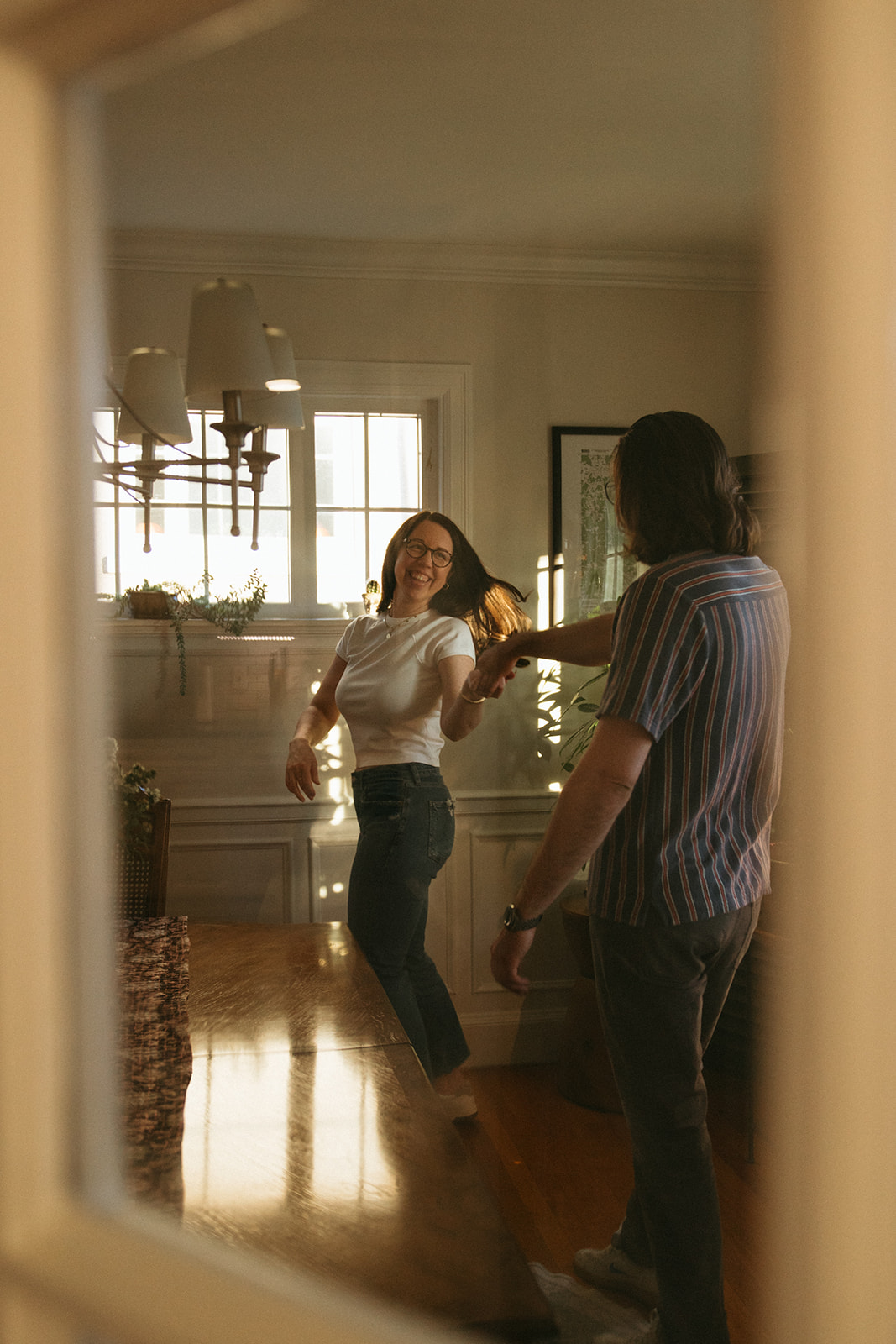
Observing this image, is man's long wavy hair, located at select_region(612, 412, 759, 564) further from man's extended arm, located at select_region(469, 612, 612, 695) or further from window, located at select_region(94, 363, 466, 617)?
window, located at select_region(94, 363, 466, 617)

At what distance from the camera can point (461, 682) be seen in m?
0.55

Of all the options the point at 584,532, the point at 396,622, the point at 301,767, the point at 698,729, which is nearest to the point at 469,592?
the point at 396,622

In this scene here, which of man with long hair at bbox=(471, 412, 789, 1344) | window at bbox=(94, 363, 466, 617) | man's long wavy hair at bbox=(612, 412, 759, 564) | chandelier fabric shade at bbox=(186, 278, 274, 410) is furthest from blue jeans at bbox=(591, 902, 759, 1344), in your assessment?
chandelier fabric shade at bbox=(186, 278, 274, 410)

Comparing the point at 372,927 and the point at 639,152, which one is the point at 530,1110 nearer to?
the point at 372,927

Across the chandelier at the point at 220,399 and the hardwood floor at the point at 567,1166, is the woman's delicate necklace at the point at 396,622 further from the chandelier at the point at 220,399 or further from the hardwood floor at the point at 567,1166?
the hardwood floor at the point at 567,1166

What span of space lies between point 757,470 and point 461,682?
401 millimetres

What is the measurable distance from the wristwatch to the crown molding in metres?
0.33

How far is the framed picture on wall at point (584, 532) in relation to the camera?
373 mm

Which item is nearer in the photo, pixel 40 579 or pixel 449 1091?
pixel 40 579

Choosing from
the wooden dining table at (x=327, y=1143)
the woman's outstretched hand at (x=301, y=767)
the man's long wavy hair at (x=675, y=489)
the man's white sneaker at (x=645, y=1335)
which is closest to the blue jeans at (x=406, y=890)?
the wooden dining table at (x=327, y=1143)

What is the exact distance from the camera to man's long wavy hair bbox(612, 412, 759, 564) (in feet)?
0.84

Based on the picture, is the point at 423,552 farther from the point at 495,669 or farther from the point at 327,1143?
the point at 327,1143

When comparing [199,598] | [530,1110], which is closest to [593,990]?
[530,1110]

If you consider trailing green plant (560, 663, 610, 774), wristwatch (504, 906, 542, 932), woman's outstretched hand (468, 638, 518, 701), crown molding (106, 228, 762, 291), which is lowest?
wristwatch (504, 906, 542, 932)
